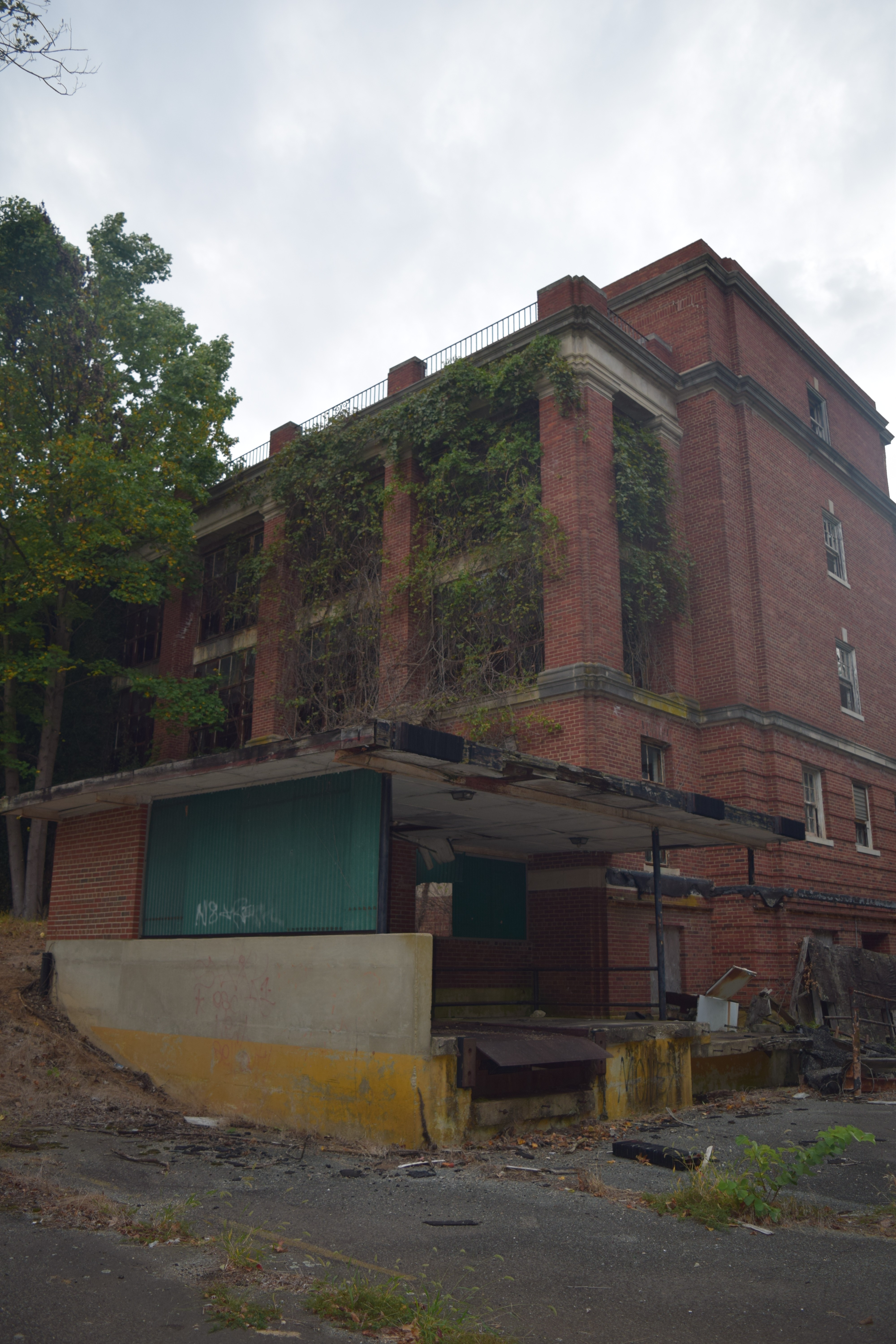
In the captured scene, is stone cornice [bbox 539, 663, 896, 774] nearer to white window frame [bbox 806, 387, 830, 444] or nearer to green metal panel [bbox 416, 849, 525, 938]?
green metal panel [bbox 416, 849, 525, 938]

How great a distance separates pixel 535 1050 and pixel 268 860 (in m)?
3.94

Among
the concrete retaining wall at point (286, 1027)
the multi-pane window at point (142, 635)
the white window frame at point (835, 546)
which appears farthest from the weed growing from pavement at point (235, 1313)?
the multi-pane window at point (142, 635)

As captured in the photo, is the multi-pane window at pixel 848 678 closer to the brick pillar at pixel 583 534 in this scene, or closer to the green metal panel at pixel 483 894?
the brick pillar at pixel 583 534

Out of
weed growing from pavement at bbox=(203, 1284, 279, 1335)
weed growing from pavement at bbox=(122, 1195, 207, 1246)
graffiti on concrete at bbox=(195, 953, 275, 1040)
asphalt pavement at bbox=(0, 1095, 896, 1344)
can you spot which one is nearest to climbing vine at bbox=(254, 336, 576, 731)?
graffiti on concrete at bbox=(195, 953, 275, 1040)

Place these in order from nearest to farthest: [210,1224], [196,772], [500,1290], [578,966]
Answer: [500,1290], [210,1224], [196,772], [578,966]

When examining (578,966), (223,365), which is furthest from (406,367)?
(578,966)

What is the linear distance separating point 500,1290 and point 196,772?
23.6 ft

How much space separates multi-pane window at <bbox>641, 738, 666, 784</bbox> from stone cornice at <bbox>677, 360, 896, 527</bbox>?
30.3 feet

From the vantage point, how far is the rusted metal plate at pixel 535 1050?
9.70 metres

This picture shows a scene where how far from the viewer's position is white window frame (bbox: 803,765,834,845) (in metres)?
23.2

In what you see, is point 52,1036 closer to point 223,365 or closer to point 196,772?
point 196,772

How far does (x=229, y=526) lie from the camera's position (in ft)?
93.7

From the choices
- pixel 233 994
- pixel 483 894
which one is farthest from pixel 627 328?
pixel 233 994

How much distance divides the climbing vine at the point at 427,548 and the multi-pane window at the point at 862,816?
34.7ft
